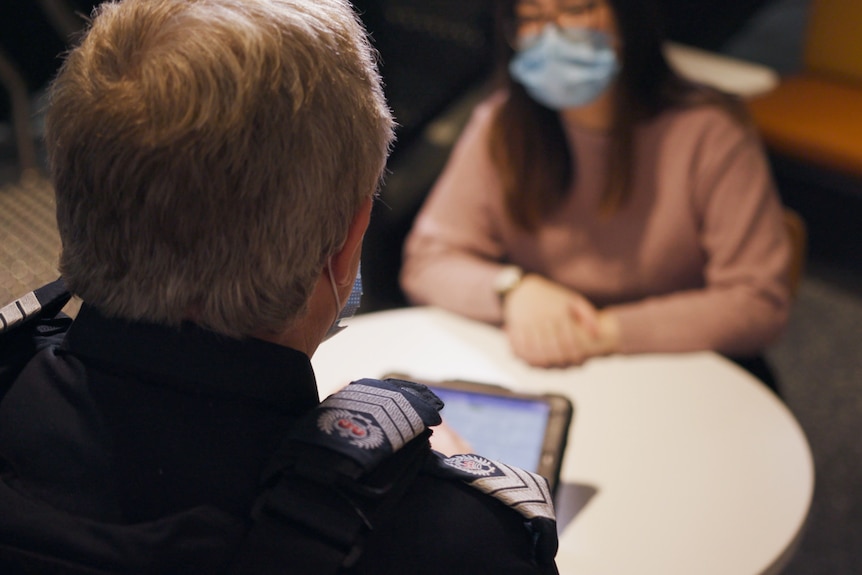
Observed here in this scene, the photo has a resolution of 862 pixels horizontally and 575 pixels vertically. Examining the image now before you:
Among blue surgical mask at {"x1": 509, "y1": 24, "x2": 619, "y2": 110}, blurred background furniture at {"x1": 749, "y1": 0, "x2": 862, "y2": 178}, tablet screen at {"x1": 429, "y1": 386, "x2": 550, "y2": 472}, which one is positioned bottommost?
blurred background furniture at {"x1": 749, "y1": 0, "x2": 862, "y2": 178}

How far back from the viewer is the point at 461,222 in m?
1.81

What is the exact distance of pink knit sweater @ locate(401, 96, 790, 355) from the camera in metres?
1.58

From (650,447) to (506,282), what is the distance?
45cm

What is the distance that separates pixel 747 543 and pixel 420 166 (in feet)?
5.42

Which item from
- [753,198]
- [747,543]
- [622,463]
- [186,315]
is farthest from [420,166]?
[186,315]

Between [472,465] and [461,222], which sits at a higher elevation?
[472,465]

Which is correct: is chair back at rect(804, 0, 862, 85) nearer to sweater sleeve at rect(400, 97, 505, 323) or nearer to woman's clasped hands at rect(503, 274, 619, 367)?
sweater sleeve at rect(400, 97, 505, 323)

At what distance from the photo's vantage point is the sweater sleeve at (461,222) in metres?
1.76

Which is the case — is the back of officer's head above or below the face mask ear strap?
above

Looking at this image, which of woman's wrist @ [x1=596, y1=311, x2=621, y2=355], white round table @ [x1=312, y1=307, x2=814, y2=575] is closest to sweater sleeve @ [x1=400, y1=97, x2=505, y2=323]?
white round table @ [x1=312, y1=307, x2=814, y2=575]

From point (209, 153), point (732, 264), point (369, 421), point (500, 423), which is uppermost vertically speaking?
point (209, 153)

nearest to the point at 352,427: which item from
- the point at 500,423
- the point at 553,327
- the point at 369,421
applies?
the point at 369,421

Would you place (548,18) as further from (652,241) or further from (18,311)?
(18,311)

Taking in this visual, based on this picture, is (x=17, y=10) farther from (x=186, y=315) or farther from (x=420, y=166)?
(x=186, y=315)
